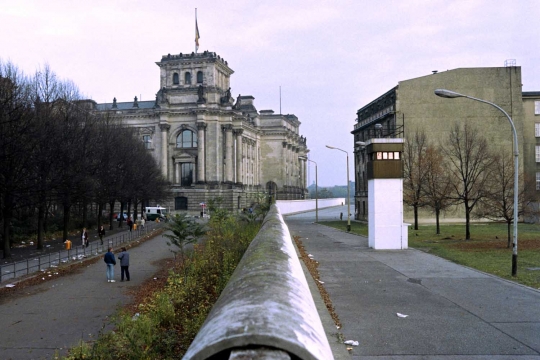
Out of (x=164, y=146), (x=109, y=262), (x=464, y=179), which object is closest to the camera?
(x=109, y=262)

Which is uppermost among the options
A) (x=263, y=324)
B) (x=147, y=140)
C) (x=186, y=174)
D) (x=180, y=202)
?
(x=147, y=140)

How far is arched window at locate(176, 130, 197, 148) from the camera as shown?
86375 mm

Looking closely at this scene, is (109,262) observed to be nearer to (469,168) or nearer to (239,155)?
(469,168)

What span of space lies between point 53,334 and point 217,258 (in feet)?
17.5

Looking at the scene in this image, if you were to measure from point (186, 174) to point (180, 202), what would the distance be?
549 centimetres

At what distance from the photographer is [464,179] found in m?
34.6

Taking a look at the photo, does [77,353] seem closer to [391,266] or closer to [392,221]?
[391,266]

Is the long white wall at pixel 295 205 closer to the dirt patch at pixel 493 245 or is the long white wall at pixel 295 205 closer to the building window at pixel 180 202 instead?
the building window at pixel 180 202

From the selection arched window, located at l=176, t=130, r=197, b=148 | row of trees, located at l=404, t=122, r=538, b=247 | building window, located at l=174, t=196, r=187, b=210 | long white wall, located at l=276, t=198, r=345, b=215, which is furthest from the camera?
arched window, located at l=176, t=130, r=197, b=148

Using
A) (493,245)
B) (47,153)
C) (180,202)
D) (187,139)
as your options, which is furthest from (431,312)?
(187,139)

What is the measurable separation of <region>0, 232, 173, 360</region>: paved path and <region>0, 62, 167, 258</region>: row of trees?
757 centimetres

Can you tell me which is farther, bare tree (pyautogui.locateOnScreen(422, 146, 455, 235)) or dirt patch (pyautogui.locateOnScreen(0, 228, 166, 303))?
bare tree (pyautogui.locateOnScreen(422, 146, 455, 235))

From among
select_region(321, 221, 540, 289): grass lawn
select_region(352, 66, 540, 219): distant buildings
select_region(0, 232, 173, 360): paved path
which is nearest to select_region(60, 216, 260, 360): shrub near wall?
select_region(0, 232, 173, 360): paved path

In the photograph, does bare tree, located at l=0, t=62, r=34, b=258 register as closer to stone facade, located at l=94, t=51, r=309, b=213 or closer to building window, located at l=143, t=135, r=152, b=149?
stone facade, located at l=94, t=51, r=309, b=213
